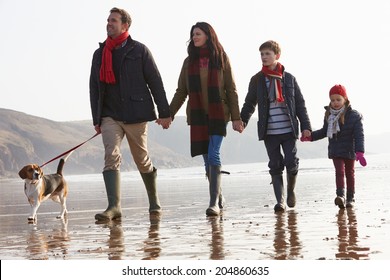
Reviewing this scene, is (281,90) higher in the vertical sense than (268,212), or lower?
higher

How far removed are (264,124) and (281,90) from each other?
19.4 inches

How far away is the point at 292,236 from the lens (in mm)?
5945

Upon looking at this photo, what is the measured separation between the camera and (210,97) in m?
8.54

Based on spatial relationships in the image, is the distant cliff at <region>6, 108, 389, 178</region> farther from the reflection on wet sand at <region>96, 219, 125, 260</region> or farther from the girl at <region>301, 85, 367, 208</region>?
the reflection on wet sand at <region>96, 219, 125, 260</region>

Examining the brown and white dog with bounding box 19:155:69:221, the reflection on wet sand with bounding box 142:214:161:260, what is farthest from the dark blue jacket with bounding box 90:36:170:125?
the reflection on wet sand with bounding box 142:214:161:260

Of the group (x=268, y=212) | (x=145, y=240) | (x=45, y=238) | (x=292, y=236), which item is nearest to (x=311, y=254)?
(x=292, y=236)

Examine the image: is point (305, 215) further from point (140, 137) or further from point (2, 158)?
point (2, 158)

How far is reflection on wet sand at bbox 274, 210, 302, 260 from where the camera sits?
195 inches

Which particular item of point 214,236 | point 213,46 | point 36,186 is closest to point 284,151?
point 213,46

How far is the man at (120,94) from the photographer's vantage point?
A: 835cm

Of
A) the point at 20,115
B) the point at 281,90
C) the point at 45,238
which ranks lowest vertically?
the point at 45,238

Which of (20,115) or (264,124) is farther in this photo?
(20,115)

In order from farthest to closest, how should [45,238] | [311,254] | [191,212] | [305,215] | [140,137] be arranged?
1. [191,212]
2. [140,137]
3. [305,215]
4. [45,238]
5. [311,254]

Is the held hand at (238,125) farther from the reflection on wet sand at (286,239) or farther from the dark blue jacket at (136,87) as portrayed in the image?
the reflection on wet sand at (286,239)
